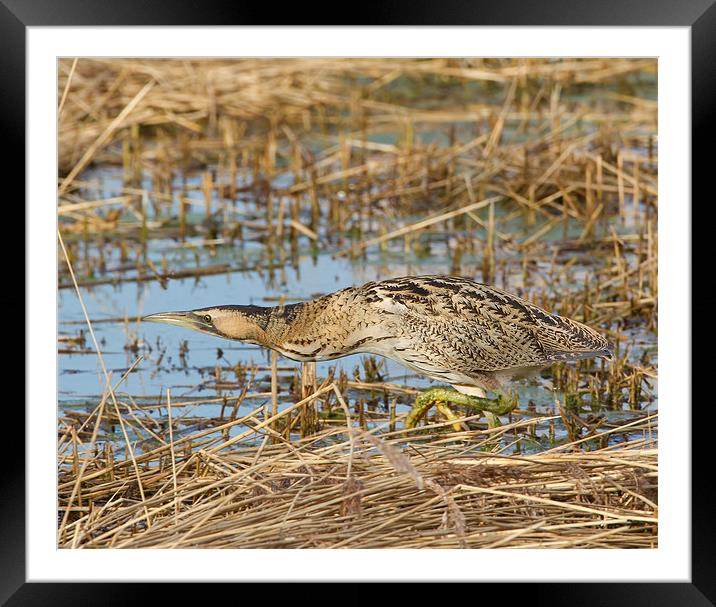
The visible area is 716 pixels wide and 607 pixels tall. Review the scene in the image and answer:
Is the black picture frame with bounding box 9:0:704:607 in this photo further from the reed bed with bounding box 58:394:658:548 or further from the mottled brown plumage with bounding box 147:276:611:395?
the mottled brown plumage with bounding box 147:276:611:395

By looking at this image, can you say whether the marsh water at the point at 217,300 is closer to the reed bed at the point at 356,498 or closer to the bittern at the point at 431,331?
the bittern at the point at 431,331

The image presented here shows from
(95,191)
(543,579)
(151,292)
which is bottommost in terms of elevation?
(543,579)

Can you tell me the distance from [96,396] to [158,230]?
2.55 meters

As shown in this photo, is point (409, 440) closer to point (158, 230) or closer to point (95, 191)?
point (158, 230)

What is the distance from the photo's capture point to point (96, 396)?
6.26 metres

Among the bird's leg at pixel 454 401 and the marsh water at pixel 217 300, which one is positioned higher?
the marsh water at pixel 217 300

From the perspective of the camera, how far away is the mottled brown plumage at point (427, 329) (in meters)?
5.43

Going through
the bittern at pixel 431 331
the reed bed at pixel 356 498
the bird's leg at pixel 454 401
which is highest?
the bittern at pixel 431 331

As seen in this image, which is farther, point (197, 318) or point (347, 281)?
point (347, 281)

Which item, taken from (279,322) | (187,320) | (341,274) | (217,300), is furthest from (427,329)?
(341,274)

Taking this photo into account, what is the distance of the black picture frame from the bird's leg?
1.52 metres
